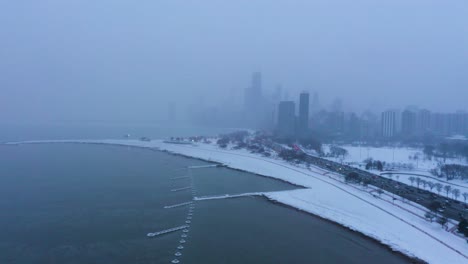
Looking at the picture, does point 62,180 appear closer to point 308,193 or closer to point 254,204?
point 254,204

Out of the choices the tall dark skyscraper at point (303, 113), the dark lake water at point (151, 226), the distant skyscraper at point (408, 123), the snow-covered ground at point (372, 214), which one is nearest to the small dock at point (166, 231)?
the dark lake water at point (151, 226)

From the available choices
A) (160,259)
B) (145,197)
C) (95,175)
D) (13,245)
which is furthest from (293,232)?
(95,175)

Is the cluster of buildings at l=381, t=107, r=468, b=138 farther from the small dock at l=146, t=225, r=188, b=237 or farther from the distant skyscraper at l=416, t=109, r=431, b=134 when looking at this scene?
the small dock at l=146, t=225, r=188, b=237

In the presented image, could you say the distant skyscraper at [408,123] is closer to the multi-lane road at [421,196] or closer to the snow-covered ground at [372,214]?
the multi-lane road at [421,196]

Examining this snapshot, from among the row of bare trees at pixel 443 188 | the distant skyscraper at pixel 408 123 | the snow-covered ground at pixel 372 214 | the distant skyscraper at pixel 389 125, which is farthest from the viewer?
the distant skyscraper at pixel 408 123

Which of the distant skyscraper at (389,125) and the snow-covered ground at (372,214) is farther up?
the distant skyscraper at (389,125)
